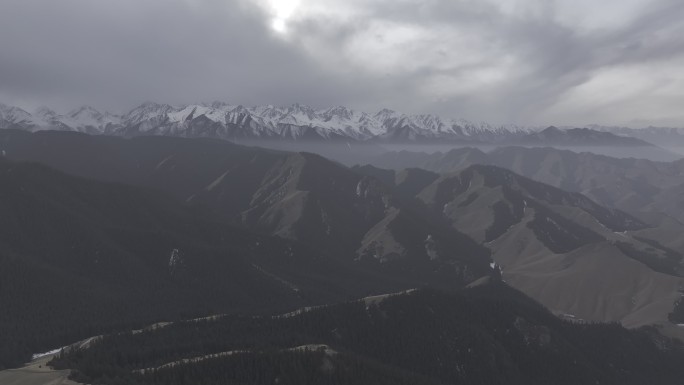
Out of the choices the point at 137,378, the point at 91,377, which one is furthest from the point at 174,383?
the point at 91,377

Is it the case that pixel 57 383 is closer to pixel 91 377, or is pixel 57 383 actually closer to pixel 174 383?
pixel 91 377

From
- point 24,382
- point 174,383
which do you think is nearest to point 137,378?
point 174,383

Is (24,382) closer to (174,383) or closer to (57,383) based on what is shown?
(57,383)

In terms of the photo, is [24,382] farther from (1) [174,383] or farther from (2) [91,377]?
(1) [174,383]

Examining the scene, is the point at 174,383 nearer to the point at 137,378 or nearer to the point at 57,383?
the point at 137,378

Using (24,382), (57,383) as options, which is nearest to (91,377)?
(57,383)
